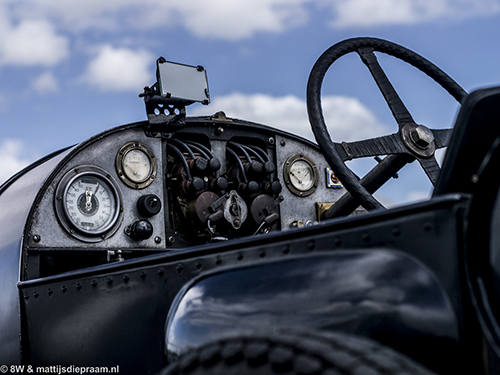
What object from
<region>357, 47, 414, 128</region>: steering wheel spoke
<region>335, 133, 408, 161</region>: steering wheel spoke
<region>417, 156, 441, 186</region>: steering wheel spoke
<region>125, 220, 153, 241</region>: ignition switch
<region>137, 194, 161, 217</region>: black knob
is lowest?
<region>125, 220, 153, 241</region>: ignition switch

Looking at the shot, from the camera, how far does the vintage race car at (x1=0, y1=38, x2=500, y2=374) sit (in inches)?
38.1

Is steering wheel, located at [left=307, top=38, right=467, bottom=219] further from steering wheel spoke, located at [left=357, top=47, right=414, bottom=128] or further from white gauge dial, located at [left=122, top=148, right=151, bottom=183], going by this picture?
white gauge dial, located at [left=122, top=148, right=151, bottom=183]

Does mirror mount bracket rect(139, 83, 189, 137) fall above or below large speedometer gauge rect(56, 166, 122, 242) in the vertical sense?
above

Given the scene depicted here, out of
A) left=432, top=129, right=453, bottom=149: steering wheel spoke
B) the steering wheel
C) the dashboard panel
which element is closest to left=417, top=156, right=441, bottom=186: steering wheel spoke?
the steering wheel

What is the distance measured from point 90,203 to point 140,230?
0.28m

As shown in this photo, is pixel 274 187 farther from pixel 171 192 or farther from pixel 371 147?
pixel 371 147

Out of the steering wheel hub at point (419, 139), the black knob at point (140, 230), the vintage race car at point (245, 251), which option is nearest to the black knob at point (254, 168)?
the vintage race car at point (245, 251)

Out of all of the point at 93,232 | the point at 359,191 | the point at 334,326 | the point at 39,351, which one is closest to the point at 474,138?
the point at 334,326

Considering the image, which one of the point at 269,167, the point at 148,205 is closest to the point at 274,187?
the point at 269,167

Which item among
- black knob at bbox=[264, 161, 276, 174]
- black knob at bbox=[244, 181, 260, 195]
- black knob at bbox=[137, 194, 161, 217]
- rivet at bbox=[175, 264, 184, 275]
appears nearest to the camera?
rivet at bbox=[175, 264, 184, 275]

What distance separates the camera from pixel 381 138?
255 cm

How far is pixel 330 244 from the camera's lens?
1.16 m

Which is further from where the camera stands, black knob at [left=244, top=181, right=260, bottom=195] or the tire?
black knob at [left=244, top=181, right=260, bottom=195]

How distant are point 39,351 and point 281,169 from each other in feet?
6.19
